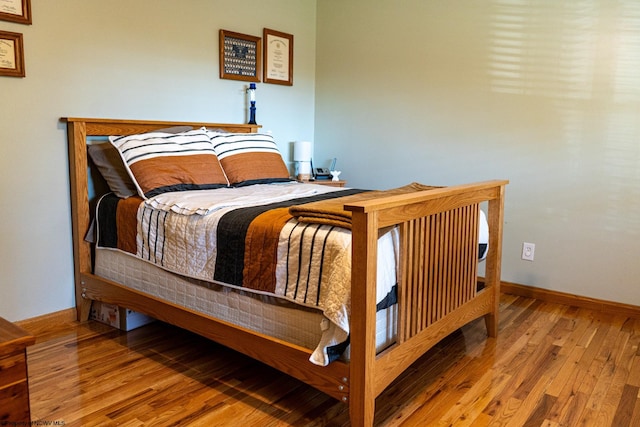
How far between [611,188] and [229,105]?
2.46 meters

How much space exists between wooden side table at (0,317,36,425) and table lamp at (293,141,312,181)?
2.66m

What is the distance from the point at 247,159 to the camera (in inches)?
120

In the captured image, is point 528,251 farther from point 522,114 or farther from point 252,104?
point 252,104

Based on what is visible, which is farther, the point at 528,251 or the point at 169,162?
the point at 528,251

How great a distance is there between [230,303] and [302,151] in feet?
6.56

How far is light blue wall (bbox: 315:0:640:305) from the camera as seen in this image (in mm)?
2912

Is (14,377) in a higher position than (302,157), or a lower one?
lower

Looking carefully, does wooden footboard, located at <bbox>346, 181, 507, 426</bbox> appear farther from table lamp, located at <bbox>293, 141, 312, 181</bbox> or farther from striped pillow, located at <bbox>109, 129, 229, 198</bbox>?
table lamp, located at <bbox>293, 141, 312, 181</bbox>

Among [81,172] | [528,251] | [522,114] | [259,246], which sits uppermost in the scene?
[522,114]

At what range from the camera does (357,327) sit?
1.64 meters

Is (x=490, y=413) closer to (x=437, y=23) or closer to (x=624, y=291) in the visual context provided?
(x=624, y=291)

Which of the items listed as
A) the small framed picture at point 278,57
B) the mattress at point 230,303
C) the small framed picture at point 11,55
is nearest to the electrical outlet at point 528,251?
the mattress at point 230,303

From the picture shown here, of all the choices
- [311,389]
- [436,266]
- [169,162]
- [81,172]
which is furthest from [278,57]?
[311,389]

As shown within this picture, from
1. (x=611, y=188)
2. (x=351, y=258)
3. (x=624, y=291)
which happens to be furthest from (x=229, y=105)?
(x=624, y=291)
